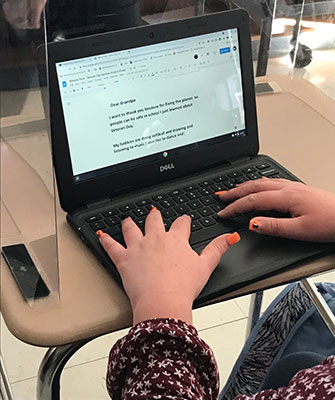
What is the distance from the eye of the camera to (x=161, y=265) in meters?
0.78

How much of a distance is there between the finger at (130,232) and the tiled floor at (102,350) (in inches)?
27.2

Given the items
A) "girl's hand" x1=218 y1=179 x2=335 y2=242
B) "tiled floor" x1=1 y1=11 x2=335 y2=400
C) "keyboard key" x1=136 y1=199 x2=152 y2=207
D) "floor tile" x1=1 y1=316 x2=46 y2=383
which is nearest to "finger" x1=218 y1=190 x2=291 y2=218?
"girl's hand" x1=218 y1=179 x2=335 y2=242

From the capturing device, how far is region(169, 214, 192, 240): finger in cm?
84

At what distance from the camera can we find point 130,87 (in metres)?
0.94

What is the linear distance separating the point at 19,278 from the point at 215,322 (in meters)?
1.00

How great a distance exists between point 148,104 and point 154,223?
21 centimetres

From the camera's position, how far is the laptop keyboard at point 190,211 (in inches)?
34.3

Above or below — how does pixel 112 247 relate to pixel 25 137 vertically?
below

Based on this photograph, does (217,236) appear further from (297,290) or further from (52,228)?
(297,290)

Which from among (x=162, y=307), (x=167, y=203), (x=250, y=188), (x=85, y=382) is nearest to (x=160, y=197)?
(x=167, y=203)

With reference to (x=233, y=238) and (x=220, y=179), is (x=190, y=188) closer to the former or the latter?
(x=220, y=179)

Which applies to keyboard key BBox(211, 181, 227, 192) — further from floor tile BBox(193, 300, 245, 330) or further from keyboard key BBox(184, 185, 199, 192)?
floor tile BBox(193, 300, 245, 330)

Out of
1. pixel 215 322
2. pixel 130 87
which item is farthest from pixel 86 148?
pixel 215 322

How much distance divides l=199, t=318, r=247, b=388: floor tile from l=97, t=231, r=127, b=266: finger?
874 millimetres
